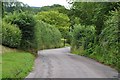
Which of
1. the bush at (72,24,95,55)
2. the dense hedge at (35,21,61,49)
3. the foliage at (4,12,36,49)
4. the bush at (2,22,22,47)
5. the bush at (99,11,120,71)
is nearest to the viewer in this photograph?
the bush at (99,11,120,71)

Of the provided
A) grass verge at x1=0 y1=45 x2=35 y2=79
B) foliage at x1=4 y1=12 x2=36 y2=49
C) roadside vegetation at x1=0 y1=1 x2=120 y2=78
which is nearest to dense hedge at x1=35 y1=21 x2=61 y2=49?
roadside vegetation at x1=0 y1=1 x2=120 y2=78

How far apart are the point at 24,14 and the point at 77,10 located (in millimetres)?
9029

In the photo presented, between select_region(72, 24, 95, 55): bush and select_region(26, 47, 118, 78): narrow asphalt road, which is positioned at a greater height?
select_region(72, 24, 95, 55): bush

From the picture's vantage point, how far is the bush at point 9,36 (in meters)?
24.6

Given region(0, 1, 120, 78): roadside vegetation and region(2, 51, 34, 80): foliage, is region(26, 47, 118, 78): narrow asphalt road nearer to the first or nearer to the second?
region(2, 51, 34, 80): foliage

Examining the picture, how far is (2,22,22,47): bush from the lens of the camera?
968 inches

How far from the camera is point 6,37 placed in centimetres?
2492

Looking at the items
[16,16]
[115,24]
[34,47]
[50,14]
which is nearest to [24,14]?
[16,16]

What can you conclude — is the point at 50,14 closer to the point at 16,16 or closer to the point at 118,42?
the point at 16,16

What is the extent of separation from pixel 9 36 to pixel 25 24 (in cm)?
455

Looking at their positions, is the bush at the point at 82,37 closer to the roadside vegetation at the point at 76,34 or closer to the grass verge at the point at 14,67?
the roadside vegetation at the point at 76,34

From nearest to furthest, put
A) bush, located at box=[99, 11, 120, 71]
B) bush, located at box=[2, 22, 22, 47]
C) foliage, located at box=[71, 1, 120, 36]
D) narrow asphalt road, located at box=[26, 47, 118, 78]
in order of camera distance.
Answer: narrow asphalt road, located at box=[26, 47, 118, 78] < bush, located at box=[99, 11, 120, 71] < bush, located at box=[2, 22, 22, 47] < foliage, located at box=[71, 1, 120, 36]

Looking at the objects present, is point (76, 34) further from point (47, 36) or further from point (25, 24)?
point (25, 24)

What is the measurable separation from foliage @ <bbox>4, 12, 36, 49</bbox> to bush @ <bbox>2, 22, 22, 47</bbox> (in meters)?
2.50
